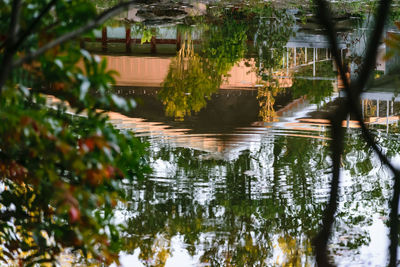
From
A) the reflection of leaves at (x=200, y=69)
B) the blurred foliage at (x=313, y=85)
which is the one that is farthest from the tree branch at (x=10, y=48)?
the blurred foliage at (x=313, y=85)

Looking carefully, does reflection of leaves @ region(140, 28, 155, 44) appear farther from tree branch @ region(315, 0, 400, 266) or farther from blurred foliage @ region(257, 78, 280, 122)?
tree branch @ region(315, 0, 400, 266)

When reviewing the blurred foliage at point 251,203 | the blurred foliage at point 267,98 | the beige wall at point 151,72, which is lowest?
the blurred foliage at point 251,203

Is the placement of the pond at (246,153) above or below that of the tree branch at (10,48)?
below

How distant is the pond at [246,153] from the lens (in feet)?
15.2

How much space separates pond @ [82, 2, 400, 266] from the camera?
4.64 meters

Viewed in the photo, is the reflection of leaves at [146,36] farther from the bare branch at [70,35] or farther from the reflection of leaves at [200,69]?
the bare branch at [70,35]

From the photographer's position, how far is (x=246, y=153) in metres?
6.91

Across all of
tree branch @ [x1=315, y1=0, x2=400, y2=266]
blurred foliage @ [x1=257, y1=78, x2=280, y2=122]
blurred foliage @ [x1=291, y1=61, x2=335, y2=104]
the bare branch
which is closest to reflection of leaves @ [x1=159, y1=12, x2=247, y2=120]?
blurred foliage @ [x1=257, y1=78, x2=280, y2=122]

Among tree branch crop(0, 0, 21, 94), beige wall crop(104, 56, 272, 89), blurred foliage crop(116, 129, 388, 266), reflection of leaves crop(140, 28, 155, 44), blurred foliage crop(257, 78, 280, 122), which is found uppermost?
tree branch crop(0, 0, 21, 94)

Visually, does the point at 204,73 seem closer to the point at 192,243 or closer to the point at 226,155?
the point at 226,155

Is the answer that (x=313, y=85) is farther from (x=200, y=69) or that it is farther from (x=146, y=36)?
(x=146, y=36)

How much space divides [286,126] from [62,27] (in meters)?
6.08

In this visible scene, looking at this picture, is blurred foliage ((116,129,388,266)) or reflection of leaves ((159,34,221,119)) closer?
blurred foliage ((116,129,388,266))

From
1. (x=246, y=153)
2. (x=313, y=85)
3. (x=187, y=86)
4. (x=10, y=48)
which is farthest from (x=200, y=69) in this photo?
(x=10, y=48)
